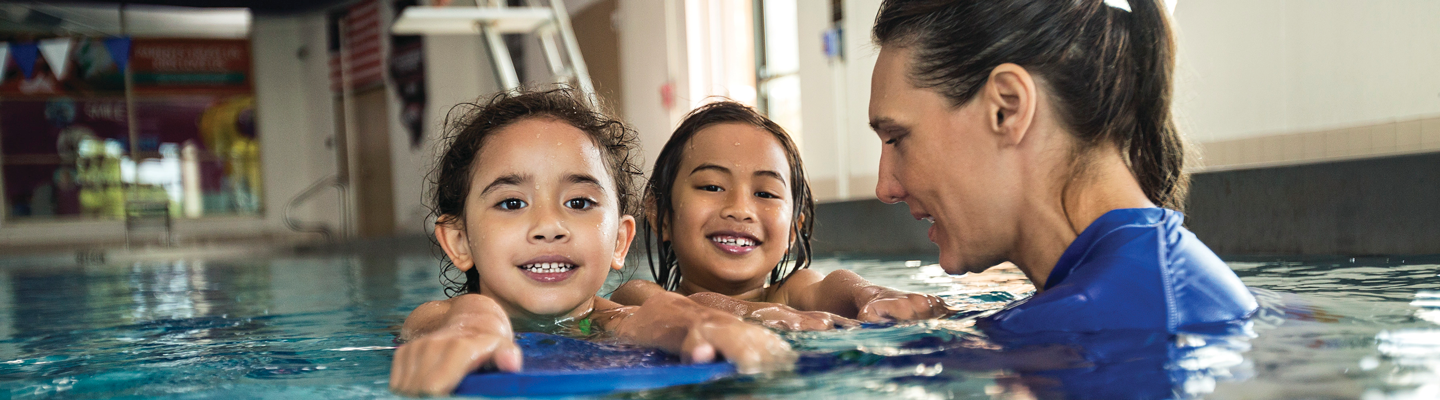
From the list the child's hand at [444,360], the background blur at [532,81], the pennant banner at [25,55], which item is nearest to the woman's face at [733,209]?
the background blur at [532,81]

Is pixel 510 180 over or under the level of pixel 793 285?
over

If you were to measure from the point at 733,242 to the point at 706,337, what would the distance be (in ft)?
3.35

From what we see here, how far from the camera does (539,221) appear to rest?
1809mm

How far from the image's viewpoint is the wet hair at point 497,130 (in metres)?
2.01

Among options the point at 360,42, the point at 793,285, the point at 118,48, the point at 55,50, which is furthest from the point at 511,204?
the point at 360,42

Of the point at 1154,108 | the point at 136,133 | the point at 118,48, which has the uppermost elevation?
the point at 118,48

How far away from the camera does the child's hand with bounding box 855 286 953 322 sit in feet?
5.99

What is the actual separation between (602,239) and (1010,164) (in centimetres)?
79

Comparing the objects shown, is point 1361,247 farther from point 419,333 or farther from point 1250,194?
point 419,333

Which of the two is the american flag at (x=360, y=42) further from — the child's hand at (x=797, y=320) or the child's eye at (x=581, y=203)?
the child's hand at (x=797, y=320)

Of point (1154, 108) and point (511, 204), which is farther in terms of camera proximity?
point (511, 204)

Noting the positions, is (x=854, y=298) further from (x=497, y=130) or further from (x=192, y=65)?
(x=192, y=65)

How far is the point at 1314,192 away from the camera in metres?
3.35

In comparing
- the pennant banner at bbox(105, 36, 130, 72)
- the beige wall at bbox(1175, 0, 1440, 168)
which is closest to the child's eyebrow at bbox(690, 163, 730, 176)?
the beige wall at bbox(1175, 0, 1440, 168)
